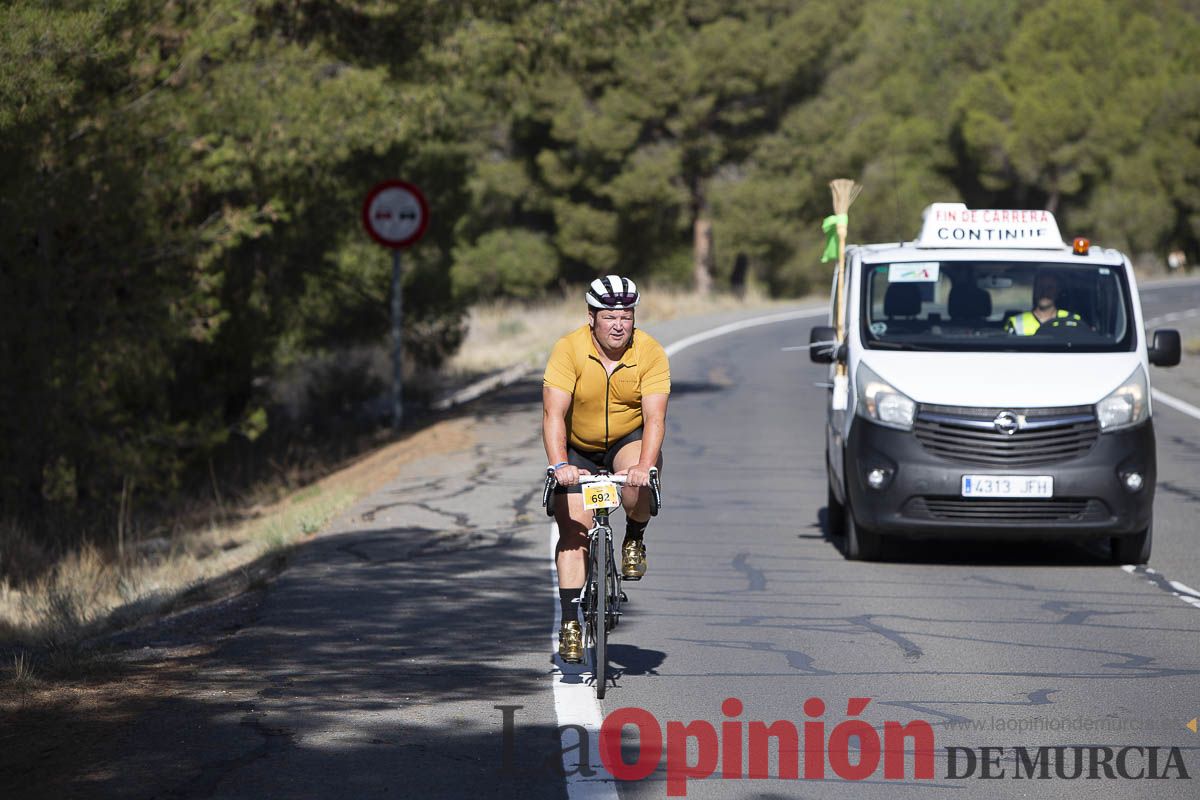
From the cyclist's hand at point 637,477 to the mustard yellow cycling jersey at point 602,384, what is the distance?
38 cm

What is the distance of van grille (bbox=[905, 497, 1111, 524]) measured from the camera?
10641mm

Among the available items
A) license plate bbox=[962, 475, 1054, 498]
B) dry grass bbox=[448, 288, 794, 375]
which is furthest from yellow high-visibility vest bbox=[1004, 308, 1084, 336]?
dry grass bbox=[448, 288, 794, 375]

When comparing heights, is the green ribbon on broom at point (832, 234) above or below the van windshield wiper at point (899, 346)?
above

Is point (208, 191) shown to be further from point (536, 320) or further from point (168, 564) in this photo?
point (536, 320)

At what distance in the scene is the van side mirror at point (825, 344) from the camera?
1141 centimetres

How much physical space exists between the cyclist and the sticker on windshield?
447 cm

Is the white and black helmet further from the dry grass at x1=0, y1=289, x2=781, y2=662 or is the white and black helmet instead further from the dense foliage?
the dense foliage

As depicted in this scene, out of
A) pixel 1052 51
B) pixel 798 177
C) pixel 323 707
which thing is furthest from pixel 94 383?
pixel 1052 51

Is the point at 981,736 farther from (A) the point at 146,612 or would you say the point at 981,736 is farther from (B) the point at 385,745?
(A) the point at 146,612

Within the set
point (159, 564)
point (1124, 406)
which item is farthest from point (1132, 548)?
point (159, 564)

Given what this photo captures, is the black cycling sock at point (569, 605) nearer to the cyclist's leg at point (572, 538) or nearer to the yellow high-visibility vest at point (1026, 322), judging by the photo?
the cyclist's leg at point (572, 538)

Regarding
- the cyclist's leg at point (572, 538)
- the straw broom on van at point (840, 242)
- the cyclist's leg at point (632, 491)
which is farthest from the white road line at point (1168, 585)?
the cyclist's leg at point (572, 538)

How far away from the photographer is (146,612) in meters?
10.3

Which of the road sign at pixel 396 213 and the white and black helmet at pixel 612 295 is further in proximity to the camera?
the road sign at pixel 396 213
